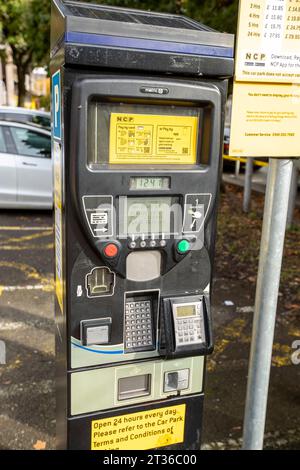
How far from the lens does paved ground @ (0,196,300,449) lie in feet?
9.02

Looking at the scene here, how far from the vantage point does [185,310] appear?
6.16ft

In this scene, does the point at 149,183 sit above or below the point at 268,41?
below

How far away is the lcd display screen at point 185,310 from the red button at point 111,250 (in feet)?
1.18

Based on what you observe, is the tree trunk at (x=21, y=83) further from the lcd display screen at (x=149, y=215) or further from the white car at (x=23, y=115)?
the lcd display screen at (x=149, y=215)

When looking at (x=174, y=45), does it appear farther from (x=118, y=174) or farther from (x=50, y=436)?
(x=50, y=436)

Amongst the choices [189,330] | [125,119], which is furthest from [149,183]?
[189,330]

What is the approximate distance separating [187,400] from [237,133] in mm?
1177

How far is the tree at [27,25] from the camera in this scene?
35.1 ft

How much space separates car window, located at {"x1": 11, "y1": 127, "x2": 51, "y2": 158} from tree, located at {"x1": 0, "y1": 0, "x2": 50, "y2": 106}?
367 centimetres

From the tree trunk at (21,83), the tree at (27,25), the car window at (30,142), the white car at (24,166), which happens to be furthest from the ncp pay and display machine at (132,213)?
the tree trunk at (21,83)

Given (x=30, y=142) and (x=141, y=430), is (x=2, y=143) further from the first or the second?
(x=141, y=430)

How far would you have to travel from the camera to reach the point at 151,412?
1998 mm

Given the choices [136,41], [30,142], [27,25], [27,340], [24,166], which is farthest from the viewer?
[27,25]

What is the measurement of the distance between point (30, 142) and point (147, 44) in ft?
19.5
